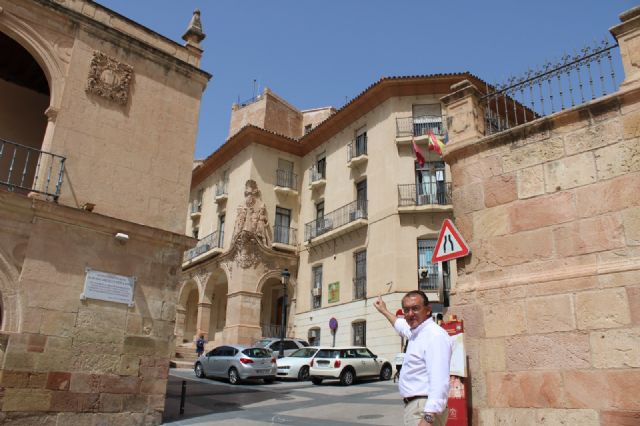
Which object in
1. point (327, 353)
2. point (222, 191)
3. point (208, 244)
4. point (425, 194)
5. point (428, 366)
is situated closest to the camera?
point (428, 366)

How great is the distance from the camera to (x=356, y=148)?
26125 mm

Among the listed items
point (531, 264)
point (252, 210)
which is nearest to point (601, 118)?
point (531, 264)

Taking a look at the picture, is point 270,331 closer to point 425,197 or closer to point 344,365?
point 344,365

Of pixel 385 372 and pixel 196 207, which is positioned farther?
pixel 196 207

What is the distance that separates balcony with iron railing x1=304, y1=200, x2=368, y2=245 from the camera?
80.0ft

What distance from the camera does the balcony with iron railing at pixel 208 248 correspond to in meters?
29.3

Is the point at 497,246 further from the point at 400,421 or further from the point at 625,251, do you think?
the point at 400,421

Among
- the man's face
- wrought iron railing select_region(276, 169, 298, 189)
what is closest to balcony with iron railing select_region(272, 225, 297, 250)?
wrought iron railing select_region(276, 169, 298, 189)

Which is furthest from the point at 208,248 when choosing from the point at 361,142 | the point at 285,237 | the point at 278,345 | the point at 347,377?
the point at 347,377

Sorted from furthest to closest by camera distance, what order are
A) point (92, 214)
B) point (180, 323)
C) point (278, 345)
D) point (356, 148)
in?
point (180, 323)
point (356, 148)
point (278, 345)
point (92, 214)

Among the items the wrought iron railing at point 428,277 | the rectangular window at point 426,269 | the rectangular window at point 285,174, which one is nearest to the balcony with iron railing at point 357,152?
the rectangular window at point 285,174

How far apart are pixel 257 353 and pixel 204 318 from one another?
12.9 m

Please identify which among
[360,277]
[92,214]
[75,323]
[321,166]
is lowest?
[75,323]

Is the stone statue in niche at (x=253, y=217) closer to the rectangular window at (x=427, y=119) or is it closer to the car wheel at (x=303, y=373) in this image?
the rectangular window at (x=427, y=119)
